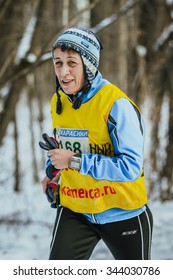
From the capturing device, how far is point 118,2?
7039 millimetres

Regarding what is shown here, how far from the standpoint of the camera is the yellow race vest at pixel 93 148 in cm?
211

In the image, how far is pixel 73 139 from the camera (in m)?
2.22

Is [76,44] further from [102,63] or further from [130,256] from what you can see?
[102,63]

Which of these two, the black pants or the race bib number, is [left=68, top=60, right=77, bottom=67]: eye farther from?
the black pants

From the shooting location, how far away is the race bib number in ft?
7.15

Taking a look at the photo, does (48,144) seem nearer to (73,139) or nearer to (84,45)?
(73,139)

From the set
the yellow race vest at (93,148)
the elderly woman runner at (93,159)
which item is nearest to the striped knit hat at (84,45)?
the elderly woman runner at (93,159)

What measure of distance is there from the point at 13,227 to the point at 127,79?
3.04m

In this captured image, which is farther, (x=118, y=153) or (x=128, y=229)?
(x=128, y=229)

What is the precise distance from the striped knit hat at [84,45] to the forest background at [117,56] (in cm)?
237

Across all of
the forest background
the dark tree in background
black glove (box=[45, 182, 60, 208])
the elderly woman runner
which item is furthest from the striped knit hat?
the dark tree in background

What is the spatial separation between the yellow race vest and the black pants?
79mm

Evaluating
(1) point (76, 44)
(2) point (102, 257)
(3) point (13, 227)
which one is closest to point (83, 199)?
(1) point (76, 44)

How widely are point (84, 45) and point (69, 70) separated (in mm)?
143
